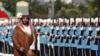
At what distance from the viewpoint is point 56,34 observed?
23500 millimetres

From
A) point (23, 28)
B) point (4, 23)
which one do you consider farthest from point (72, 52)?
point (4, 23)

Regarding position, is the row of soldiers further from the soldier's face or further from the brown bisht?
the soldier's face

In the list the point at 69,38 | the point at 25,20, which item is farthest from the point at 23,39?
the point at 69,38

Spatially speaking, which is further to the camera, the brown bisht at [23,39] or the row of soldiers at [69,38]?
the row of soldiers at [69,38]

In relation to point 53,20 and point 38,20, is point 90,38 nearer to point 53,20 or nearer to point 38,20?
point 53,20

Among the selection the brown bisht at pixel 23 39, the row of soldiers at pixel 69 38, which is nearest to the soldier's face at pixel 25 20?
the brown bisht at pixel 23 39

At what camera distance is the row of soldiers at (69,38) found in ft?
67.6

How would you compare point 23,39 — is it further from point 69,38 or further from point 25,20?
point 69,38

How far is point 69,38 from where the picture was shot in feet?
73.0

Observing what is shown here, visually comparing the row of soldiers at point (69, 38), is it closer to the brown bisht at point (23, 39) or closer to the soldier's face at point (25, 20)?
the brown bisht at point (23, 39)

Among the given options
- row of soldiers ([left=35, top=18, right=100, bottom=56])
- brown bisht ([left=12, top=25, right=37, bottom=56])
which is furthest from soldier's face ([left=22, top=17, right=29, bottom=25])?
row of soldiers ([left=35, top=18, right=100, bottom=56])

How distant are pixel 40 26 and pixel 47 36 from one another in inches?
26.3

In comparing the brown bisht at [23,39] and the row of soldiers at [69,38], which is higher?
the brown bisht at [23,39]

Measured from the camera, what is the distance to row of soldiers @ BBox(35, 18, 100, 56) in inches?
811
